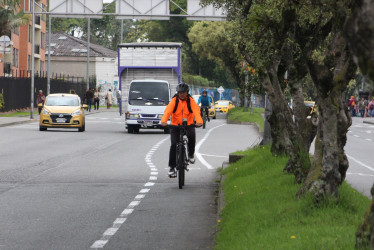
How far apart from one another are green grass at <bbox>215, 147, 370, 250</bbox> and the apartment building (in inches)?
2104

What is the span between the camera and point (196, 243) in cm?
884

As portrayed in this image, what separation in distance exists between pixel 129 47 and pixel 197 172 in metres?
20.3

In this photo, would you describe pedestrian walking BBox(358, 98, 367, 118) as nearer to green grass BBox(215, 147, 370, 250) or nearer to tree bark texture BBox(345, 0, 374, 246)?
green grass BBox(215, 147, 370, 250)

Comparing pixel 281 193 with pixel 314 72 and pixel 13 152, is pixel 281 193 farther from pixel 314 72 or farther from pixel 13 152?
pixel 13 152

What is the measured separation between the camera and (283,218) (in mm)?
8625

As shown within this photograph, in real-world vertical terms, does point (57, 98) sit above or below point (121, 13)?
below

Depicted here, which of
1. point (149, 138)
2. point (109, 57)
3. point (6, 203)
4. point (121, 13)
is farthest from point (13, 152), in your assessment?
point (109, 57)

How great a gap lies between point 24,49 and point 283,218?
226 ft

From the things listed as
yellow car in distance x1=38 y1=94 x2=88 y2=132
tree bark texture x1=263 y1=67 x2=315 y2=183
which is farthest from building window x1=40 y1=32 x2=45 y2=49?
tree bark texture x1=263 y1=67 x2=315 y2=183

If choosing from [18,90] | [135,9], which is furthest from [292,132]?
[18,90]

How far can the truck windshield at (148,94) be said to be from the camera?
34031 mm

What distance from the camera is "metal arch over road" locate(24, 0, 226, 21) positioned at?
3906 cm

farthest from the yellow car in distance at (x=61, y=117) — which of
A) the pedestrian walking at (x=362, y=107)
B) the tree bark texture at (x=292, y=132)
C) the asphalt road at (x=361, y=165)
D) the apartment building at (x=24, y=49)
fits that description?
the pedestrian walking at (x=362, y=107)

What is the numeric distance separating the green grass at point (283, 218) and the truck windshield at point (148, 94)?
71.0ft
